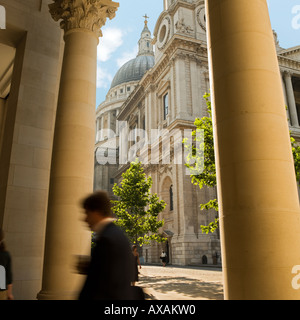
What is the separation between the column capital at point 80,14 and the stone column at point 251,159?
5235 millimetres

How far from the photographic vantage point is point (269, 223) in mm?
4109

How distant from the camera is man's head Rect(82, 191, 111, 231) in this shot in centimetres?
336

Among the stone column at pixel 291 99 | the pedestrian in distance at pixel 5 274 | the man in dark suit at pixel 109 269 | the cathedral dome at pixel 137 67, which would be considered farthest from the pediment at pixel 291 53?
the cathedral dome at pixel 137 67

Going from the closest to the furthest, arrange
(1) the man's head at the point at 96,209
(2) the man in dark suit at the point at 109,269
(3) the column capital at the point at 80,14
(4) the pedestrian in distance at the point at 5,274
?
1. (2) the man in dark suit at the point at 109,269
2. (1) the man's head at the point at 96,209
3. (4) the pedestrian in distance at the point at 5,274
4. (3) the column capital at the point at 80,14

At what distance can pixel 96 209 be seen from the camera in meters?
3.37

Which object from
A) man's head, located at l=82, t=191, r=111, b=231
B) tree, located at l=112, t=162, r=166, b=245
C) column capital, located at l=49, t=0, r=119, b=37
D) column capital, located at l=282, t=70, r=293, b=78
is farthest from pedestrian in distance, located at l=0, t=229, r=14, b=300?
column capital, located at l=282, t=70, r=293, b=78

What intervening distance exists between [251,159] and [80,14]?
24.6ft

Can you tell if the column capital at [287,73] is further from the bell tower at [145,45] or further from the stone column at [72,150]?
the bell tower at [145,45]

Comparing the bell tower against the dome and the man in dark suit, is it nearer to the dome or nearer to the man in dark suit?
the dome

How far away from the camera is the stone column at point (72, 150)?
7449mm

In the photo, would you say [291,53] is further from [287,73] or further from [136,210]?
[136,210]

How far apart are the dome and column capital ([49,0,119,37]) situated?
10052cm

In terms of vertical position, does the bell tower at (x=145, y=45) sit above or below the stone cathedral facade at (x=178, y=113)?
above
